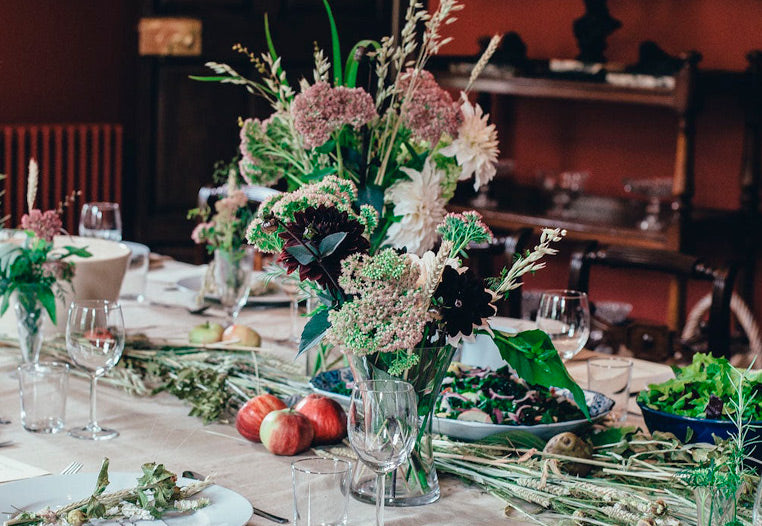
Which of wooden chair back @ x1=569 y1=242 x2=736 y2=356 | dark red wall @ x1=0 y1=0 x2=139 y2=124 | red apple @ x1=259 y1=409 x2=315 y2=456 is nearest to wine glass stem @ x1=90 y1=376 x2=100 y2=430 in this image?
red apple @ x1=259 y1=409 x2=315 y2=456

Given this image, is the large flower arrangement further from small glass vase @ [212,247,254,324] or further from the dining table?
small glass vase @ [212,247,254,324]

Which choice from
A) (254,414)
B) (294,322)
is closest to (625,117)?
(294,322)

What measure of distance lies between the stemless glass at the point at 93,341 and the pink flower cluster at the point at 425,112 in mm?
485

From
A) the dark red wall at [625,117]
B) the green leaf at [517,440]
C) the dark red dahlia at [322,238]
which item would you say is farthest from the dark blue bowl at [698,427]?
the dark red wall at [625,117]

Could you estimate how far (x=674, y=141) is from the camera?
13.7 feet

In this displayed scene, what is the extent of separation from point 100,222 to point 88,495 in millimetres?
1219

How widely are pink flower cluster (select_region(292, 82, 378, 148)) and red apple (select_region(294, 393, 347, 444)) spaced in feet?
1.14

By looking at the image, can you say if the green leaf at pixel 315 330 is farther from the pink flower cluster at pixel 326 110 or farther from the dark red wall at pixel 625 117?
the dark red wall at pixel 625 117

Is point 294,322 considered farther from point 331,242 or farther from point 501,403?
point 331,242

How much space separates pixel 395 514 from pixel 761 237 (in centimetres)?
275

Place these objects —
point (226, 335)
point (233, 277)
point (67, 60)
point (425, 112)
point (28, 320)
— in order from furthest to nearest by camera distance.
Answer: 1. point (67, 60)
2. point (233, 277)
3. point (226, 335)
4. point (28, 320)
5. point (425, 112)

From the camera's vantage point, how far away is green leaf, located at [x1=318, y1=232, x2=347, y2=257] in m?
1.16

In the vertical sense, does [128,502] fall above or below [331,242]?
below

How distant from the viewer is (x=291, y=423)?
1430mm
